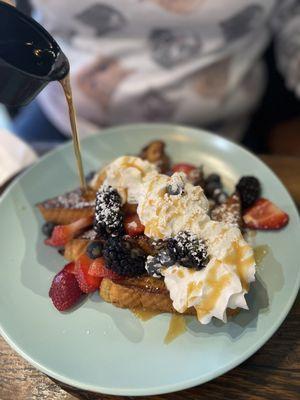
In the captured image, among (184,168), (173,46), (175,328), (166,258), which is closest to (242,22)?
(173,46)

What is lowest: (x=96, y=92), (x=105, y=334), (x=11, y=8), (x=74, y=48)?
(x=105, y=334)

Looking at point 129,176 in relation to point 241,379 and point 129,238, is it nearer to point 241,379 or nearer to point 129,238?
point 129,238

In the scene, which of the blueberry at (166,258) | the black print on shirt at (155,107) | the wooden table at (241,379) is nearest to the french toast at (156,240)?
the blueberry at (166,258)

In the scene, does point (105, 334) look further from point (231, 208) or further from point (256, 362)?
point (231, 208)

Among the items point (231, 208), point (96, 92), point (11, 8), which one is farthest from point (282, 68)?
point (11, 8)

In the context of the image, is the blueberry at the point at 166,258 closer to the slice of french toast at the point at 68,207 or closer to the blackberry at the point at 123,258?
the blackberry at the point at 123,258

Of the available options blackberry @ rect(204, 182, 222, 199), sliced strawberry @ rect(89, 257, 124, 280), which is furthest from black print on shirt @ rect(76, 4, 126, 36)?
sliced strawberry @ rect(89, 257, 124, 280)
